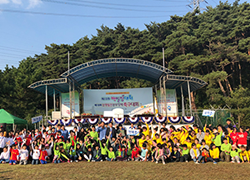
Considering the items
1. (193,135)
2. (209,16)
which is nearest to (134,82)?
(209,16)

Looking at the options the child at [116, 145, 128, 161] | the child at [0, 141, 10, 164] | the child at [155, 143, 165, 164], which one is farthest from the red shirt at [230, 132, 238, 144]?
the child at [0, 141, 10, 164]

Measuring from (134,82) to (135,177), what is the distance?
63.3 feet

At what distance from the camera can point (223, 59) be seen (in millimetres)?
24484

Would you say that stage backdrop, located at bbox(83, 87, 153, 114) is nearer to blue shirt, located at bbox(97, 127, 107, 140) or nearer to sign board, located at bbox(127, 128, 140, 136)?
blue shirt, located at bbox(97, 127, 107, 140)

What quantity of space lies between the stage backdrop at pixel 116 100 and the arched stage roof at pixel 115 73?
1302 millimetres

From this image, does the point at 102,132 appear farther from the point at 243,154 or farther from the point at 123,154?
the point at 243,154

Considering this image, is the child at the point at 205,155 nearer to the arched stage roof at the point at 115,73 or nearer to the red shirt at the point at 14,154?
the red shirt at the point at 14,154

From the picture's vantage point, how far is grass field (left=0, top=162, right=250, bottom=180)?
211 inches

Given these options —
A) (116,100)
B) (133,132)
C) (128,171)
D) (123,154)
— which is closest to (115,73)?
(116,100)

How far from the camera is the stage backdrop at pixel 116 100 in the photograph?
55.5 ft

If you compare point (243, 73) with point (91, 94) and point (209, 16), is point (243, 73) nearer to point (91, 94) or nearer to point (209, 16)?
point (209, 16)

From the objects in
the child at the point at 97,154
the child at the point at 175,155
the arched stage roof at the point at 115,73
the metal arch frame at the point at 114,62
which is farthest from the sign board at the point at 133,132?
the metal arch frame at the point at 114,62

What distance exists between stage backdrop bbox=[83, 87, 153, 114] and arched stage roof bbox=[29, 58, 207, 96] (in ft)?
4.27

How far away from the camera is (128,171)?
5.87 meters
